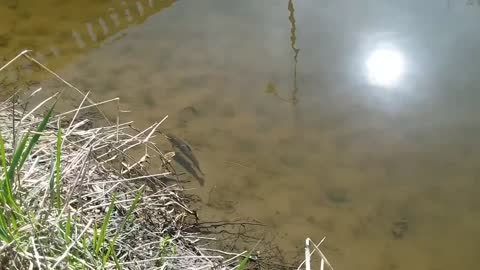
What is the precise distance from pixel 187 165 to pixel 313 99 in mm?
791

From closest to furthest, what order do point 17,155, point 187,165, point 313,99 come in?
point 17,155 → point 187,165 → point 313,99

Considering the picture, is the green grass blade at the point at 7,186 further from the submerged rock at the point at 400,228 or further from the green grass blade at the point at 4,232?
the submerged rock at the point at 400,228

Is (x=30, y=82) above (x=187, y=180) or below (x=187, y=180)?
above

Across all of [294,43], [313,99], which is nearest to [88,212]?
[313,99]

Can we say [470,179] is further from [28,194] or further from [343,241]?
[28,194]

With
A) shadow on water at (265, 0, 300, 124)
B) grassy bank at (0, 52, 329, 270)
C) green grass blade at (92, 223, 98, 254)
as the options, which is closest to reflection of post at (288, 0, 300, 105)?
shadow on water at (265, 0, 300, 124)

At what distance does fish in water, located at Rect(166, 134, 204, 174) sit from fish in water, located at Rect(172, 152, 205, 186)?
0.02 metres

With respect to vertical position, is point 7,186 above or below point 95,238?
above

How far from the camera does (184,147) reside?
2.85 m

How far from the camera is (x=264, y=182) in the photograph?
267cm

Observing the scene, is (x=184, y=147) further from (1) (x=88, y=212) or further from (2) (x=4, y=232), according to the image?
(2) (x=4, y=232)

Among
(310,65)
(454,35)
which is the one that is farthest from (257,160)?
(454,35)

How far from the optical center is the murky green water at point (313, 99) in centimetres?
249

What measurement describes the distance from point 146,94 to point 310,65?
930 millimetres
